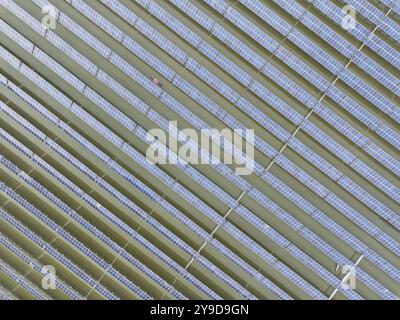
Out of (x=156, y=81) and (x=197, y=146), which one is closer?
(x=156, y=81)

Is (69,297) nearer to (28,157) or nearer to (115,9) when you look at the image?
(28,157)

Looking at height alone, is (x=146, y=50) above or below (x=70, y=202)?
above

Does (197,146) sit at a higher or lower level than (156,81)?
lower

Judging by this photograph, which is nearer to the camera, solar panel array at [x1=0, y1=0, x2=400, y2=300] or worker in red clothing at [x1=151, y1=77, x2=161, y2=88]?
solar panel array at [x1=0, y1=0, x2=400, y2=300]

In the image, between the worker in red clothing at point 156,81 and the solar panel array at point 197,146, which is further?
the worker in red clothing at point 156,81

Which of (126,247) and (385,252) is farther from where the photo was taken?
(126,247)
